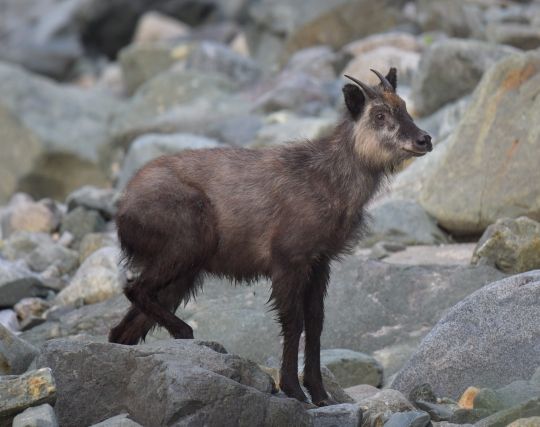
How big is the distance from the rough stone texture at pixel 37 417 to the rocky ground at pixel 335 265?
0.03 meters

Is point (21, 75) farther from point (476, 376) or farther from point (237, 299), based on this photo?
point (476, 376)

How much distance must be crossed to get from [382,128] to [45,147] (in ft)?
43.4

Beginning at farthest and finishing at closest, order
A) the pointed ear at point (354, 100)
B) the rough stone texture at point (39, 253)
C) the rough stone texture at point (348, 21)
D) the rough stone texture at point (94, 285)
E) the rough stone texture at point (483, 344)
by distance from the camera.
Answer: the rough stone texture at point (348, 21)
the rough stone texture at point (39, 253)
the rough stone texture at point (94, 285)
the pointed ear at point (354, 100)
the rough stone texture at point (483, 344)

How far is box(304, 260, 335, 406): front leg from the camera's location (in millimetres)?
8602

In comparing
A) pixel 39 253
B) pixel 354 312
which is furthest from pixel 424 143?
pixel 39 253

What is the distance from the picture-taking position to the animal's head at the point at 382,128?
891 cm

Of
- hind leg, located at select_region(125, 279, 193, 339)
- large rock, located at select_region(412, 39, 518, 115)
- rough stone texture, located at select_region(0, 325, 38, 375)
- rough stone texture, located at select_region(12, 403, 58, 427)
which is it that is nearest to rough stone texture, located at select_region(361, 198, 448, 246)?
hind leg, located at select_region(125, 279, 193, 339)

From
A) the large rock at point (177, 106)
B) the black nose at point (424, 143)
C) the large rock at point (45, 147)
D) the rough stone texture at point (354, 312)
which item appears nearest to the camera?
the black nose at point (424, 143)

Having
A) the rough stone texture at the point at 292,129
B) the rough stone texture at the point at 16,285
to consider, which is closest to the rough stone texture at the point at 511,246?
the rough stone texture at the point at 16,285

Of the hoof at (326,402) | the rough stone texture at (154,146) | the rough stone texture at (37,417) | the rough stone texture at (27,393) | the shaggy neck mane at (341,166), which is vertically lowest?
the rough stone texture at (37,417)

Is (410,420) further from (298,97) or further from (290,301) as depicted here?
(298,97)

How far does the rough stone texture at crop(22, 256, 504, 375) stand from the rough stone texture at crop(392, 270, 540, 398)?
4.26 feet

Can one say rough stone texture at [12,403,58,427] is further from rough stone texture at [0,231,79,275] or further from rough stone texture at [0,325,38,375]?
rough stone texture at [0,231,79,275]

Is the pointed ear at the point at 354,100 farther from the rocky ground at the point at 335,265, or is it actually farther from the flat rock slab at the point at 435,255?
the flat rock slab at the point at 435,255
